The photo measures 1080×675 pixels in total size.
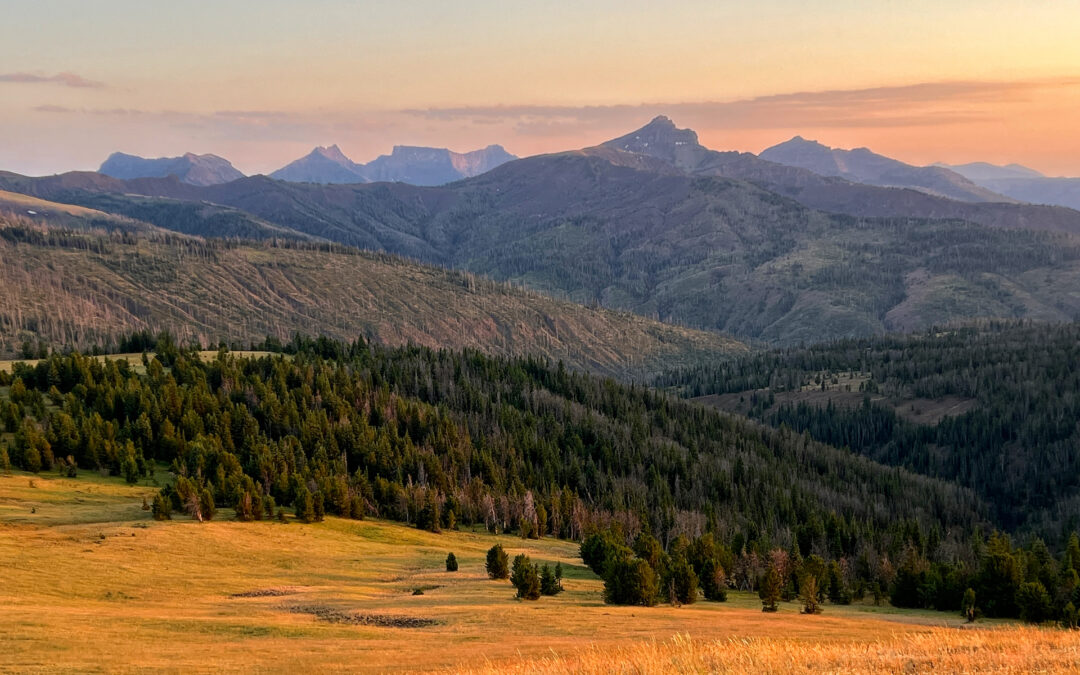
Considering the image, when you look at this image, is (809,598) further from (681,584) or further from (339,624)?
(339,624)

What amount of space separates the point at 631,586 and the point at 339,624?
26714mm

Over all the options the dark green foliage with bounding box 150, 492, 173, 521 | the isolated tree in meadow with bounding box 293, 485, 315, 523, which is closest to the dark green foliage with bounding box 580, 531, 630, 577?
the isolated tree in meadow with bounding box 293, 485, 315, 523

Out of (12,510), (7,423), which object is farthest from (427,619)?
(7,423)

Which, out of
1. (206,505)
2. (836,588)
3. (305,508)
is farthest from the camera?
(305,508)

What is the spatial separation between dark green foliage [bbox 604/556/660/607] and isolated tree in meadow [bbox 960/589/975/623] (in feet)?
94.6

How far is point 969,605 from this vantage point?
270 feet

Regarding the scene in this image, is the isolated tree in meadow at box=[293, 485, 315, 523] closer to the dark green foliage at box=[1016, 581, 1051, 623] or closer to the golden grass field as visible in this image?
the golden grass field

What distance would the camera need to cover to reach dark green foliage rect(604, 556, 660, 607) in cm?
7394

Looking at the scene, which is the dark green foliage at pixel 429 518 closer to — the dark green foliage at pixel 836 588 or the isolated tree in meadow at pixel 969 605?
the dark green foliage at pixel 836 588

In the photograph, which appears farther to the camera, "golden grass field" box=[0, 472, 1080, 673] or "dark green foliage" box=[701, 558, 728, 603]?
"dark green foliage" box=[701, 558, 728, 603]

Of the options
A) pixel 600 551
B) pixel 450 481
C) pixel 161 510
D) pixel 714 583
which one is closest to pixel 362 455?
pixel 450 481

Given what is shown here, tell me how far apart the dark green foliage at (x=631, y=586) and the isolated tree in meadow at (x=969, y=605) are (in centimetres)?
2884

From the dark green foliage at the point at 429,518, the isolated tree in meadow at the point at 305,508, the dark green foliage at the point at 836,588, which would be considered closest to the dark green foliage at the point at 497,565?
the isolated tree in meadow at the point at 305,508

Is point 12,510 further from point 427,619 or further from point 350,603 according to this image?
point 427,619
